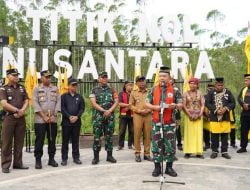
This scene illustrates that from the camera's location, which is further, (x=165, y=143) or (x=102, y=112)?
(x=102, y=112)

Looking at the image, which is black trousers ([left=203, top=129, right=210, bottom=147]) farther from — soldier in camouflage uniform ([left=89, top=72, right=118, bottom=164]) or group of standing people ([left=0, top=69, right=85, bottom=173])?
group of standing people ([left=0, top=69, right=85, bottom=173])

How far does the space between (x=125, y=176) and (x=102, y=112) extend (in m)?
1.54

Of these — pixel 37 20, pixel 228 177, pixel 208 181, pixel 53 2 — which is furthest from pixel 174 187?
pixel 53 2

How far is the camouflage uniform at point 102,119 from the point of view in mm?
7648

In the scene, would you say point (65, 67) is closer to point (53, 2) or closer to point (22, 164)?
point (22, 164)

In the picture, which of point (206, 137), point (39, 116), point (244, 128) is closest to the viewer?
point (39, 116)

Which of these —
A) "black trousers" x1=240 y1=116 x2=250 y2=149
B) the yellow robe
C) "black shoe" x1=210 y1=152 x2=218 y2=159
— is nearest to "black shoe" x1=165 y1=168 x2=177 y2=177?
the yellow robe

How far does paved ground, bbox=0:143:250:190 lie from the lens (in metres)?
5.98

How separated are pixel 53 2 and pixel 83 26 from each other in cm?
956

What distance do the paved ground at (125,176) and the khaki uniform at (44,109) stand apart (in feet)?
1.59

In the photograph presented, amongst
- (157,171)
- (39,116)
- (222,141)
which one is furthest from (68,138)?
(222,141)

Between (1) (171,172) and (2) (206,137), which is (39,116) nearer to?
(1) (171,172)

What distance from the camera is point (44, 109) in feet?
24.5

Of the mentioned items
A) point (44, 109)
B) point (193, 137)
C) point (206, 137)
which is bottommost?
point (206, 137)
